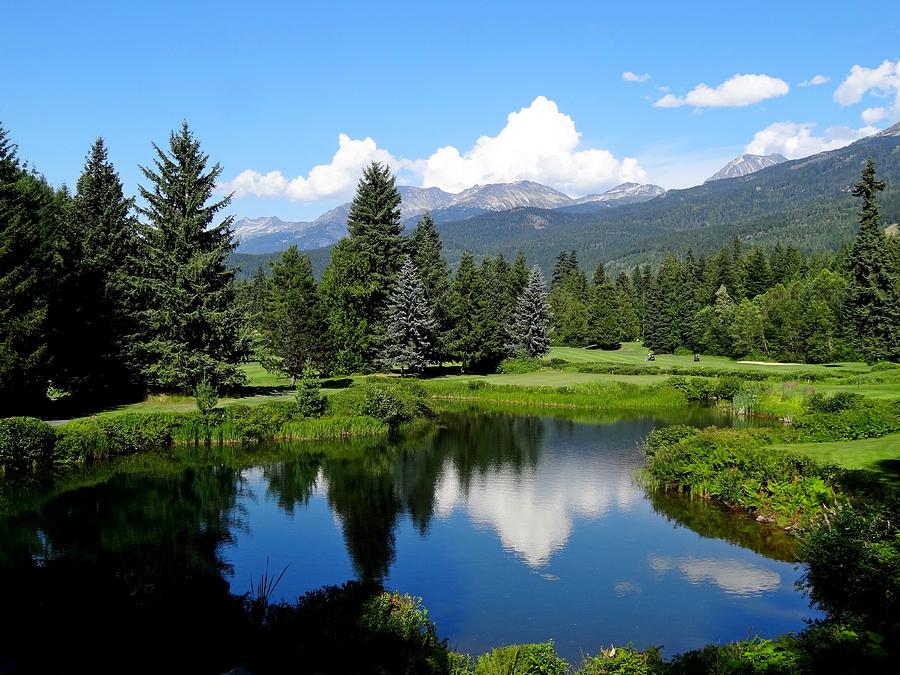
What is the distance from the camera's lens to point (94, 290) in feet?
141

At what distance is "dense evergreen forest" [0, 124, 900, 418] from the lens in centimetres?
4053

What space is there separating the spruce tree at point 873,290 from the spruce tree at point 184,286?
61.3m

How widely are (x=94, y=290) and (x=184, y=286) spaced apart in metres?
5.39

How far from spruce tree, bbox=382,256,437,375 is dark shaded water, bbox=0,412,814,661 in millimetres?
26094

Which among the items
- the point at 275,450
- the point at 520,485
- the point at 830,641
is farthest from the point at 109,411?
the point at 830,641

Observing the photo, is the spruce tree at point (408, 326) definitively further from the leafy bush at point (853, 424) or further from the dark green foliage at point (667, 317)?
the dark green foliage at point (667, 317)

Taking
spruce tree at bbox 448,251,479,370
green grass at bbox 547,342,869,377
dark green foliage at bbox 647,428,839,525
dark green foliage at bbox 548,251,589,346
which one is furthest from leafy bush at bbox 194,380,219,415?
dark green foliage at bbox 548,251,589,346

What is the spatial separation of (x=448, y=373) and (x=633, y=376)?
60.2ft

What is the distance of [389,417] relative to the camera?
4366cm

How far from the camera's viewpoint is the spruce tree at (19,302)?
34312 mm

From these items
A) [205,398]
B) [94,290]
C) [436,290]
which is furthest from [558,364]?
[94,290]

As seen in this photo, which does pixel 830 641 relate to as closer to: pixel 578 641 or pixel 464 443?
pixel 578 641

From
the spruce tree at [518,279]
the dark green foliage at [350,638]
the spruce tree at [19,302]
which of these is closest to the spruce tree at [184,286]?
the spruce tree at [19,302]

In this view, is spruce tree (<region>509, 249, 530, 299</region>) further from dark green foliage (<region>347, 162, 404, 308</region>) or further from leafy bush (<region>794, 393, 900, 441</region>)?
leafy bush (<region>794, 393, 900, 441</region>)
